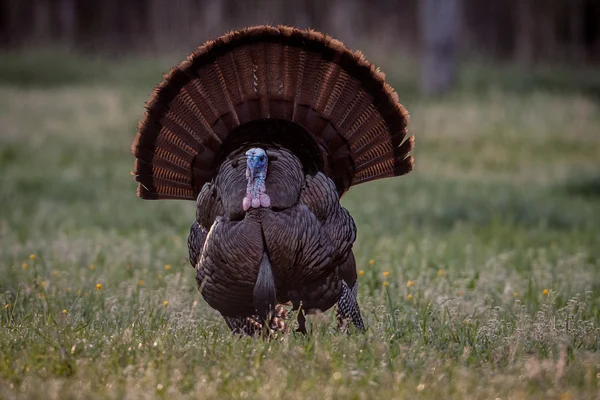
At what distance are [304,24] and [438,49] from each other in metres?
12.2

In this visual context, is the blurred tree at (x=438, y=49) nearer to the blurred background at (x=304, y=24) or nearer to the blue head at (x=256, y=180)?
the blurred background at (x=304, y=24)

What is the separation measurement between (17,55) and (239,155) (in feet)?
78.7

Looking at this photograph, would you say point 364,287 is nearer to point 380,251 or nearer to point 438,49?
point 380,251

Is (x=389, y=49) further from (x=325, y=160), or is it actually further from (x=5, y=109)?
(x=325, y=160)

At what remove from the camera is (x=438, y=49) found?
21.0m

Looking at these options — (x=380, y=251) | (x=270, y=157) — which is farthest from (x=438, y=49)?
(x=270, y=157)

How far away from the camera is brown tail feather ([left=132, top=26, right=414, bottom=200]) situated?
5.08 m

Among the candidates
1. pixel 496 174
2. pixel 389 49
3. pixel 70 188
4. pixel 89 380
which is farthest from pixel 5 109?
pixel 89 380

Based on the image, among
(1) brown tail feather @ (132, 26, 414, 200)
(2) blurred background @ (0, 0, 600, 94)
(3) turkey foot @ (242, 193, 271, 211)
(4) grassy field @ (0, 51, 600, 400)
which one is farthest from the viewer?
(2) blurred background @ (0, 0, 600, 94)

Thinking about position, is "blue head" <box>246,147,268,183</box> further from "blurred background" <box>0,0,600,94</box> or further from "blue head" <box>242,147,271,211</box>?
"blurred background" <box>0,0,600,94</box>

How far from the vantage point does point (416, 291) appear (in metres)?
6.03

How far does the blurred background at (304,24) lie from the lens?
30.2 meters

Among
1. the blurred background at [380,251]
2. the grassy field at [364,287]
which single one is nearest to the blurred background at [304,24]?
the blurred background at [380,251]

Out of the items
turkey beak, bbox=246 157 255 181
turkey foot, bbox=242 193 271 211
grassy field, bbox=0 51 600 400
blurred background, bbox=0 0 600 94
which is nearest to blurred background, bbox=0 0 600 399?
grassy field, bbox=0 51 600 400
